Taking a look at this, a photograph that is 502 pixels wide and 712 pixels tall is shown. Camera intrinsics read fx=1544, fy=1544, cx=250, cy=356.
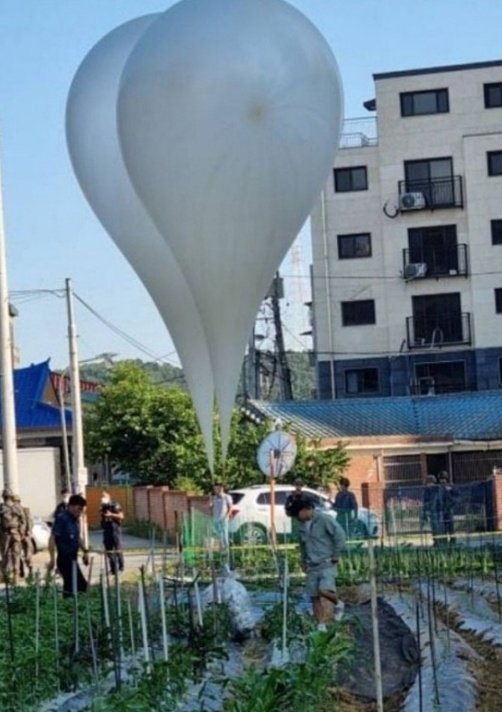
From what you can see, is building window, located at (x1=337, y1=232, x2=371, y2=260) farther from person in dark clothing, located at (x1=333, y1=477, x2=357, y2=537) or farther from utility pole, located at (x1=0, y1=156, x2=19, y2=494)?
utility pole, located at (x1=0, y1=156, x2=19, y2=494)

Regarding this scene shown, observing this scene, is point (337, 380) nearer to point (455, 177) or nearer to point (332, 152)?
point (455, 177)

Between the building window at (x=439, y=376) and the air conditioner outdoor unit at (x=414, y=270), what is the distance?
9.65 ft

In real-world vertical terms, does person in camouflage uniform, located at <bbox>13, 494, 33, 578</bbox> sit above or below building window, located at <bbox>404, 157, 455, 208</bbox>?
below

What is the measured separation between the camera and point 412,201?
50.6 meters

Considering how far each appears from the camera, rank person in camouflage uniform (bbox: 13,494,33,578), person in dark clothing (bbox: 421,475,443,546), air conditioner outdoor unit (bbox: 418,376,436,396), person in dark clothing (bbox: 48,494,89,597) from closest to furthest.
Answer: person in dark clothing (bbox: 48,494,89,597) < person in camouflage uniform (bbox: 13,494,33,578) < person in dark clothing (bbox: 421,475,443,546) < air conditioner outdoor unit (bbox: 418,376,436,396)

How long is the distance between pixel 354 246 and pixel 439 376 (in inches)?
204

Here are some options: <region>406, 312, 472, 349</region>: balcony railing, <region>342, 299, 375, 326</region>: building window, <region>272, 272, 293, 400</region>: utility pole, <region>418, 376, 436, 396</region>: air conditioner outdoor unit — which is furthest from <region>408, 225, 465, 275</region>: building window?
<region>272, 272, 293, 400</region>: utility pole

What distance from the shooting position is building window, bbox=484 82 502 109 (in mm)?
50688

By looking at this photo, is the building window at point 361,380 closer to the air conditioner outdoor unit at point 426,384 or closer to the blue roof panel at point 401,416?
the air conditioner outdoor unit at point 426,384

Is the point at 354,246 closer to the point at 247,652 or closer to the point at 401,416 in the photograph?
the point at 401,416

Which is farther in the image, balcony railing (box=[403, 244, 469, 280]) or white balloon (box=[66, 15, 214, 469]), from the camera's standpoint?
balcony railing (box=[403, 244, 469, 280])

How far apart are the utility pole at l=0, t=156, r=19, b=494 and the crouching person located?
1125 centimetres

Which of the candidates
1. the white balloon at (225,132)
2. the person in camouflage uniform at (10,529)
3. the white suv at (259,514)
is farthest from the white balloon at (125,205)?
the white suv at (259,514)

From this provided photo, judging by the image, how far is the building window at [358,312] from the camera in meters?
51.7
